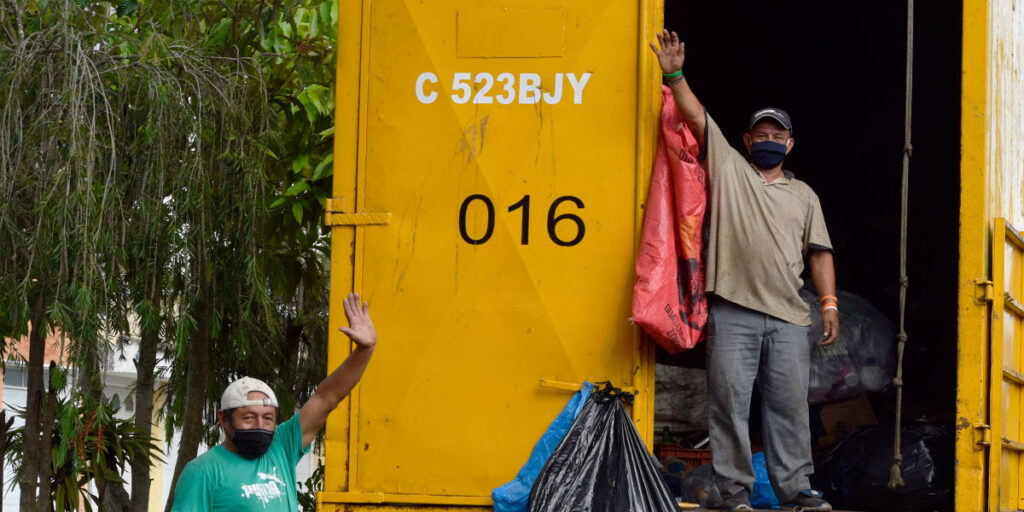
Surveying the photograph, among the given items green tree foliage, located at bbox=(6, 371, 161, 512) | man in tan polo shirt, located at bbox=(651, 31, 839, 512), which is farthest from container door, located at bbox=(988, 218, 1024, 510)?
green tree foliage, located at bbox=(6, 371, 161, 512)

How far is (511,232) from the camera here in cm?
489

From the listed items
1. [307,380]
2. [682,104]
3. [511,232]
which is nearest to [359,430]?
[511,232]

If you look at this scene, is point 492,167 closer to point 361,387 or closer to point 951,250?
point 361,387

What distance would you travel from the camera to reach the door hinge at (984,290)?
15.6 feet

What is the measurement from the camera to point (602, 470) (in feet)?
15.2

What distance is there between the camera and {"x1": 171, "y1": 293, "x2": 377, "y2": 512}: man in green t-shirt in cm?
401

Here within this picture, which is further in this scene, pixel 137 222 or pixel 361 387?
pixel 137 222

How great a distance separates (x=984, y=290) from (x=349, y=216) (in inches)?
96.9

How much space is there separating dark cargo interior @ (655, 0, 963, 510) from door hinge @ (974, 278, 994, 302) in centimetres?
137

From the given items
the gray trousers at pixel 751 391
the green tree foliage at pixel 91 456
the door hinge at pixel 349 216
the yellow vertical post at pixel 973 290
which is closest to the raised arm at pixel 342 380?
the door hinge at pixel 349 216

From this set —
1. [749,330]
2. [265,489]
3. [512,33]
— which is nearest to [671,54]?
[512,33]

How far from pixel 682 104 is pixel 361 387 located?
1659mm

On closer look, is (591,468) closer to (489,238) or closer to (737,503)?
(737,503)

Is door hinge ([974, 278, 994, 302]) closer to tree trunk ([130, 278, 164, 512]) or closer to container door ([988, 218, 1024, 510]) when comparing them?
container door ([988, 218, 1024, 510])
